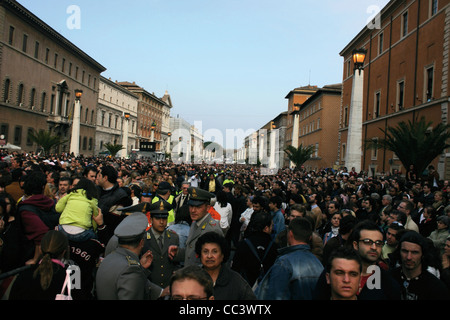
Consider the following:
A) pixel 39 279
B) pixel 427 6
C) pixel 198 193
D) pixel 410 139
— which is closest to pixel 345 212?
pixel 198 193

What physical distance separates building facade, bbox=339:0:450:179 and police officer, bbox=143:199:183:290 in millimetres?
15303

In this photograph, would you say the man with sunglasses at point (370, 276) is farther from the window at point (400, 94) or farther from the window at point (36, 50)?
the window at point (36, 50)

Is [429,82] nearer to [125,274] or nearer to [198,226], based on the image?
[198,226]

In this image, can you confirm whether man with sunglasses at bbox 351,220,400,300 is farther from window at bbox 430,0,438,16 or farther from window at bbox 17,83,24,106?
window at bbox 17,83,24,106

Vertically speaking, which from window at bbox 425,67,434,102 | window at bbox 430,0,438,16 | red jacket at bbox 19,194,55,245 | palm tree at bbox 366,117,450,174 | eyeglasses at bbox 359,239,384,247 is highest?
window at bbox 430,0,438,16

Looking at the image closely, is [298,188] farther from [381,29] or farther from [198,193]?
[381,29]

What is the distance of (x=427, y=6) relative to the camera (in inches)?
997

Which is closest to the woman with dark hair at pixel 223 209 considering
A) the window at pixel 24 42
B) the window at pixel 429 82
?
the window at pixel 429 82

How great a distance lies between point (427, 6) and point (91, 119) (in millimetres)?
52649

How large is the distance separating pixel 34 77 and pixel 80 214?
4576 cm

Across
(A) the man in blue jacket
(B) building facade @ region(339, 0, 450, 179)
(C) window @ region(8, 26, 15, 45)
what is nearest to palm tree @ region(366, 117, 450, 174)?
(B) building facade @ region(339, 0, 450, 179)

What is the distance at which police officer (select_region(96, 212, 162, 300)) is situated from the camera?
9.23 feet

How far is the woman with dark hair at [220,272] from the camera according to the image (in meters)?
3.11

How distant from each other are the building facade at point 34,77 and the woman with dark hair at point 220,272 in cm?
4133
